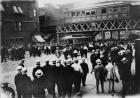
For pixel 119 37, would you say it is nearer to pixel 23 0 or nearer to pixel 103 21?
pixel 103 21

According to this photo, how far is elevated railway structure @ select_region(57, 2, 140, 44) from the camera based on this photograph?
3378 cm

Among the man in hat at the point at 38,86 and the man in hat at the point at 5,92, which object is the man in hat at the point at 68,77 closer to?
the man in hat at the point at 38,86

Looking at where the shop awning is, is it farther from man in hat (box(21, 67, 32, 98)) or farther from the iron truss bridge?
man in hat (box(21, 67, 32, 98))

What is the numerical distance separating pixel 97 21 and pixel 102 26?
9.57ft

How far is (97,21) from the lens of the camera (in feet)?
120

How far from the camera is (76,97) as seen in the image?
9680 millimetres

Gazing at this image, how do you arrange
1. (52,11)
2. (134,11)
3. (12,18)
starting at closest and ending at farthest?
(134,11), (12,18), (52,11)

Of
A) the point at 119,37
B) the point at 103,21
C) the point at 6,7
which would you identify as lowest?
the point at 119,37

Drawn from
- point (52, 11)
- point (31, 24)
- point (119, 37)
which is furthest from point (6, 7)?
point (119, 37)

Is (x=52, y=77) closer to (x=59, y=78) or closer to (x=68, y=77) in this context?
(x=59, y=78)

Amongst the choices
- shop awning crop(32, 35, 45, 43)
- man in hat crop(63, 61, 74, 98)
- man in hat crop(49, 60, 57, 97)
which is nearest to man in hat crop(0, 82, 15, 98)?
man in hat crop(49, 60, 57, 97)

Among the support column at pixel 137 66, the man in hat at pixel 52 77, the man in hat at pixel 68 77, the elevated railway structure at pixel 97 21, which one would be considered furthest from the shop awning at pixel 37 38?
the support column at pixel 137 66

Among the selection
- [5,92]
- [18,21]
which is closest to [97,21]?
[18,21]

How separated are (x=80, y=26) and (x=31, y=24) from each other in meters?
8.59
